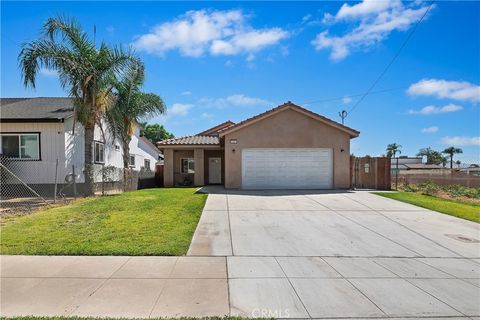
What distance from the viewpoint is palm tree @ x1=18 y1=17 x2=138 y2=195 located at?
43.8 feet

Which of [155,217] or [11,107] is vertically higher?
[11,107]

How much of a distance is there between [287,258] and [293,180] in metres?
11.8

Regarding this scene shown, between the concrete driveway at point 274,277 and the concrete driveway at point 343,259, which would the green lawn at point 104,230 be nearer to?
the concrete driveway at point 274,277

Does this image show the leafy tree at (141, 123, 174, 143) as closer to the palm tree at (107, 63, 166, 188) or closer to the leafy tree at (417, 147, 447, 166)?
the palm tree at (107, 63, 166, 188)

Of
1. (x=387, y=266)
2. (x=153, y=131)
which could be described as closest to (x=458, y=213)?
(x=387, y=266)

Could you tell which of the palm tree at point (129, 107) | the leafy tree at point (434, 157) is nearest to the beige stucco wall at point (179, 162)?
the palm tree at point (129, 107)

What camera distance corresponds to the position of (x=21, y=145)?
15.8 metres

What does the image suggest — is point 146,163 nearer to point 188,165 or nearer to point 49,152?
point 188,165

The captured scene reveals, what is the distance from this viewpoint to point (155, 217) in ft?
32.4

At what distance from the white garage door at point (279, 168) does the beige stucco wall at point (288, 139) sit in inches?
13.0

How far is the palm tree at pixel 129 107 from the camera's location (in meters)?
19.2

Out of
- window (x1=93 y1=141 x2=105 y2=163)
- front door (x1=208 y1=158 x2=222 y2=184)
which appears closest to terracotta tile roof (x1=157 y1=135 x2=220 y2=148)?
front door (x1=208 y1=158 x2=222 y2=184)

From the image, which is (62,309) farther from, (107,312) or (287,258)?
(287,258)

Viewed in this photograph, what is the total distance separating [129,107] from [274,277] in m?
17.7
